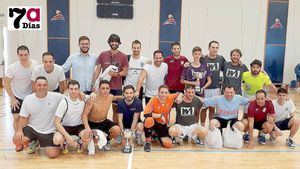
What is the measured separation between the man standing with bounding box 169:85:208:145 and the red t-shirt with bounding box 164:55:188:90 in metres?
0.34

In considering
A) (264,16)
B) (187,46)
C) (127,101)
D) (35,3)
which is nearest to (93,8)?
(35,3)

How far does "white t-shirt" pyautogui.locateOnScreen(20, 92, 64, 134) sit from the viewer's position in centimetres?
432

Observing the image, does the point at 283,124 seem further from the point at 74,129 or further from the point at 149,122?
the point at 74,129

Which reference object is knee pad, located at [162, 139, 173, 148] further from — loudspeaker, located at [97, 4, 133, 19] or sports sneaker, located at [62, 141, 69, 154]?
loudspeaker, located at [97, 4, 133, 19]

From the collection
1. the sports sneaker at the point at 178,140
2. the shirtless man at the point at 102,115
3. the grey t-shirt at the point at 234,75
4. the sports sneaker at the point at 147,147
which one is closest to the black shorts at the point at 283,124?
the grey t-shirt at the point at 234,75

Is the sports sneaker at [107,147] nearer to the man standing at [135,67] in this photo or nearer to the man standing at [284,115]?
the man standing at [135,67]

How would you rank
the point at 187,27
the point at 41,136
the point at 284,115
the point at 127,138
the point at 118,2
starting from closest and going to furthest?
the point at 41,136 < the point at 127,138 < the point at 284,115 < the point at 118,2 < the point at 187,27

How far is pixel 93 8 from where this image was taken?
1070 centimetres

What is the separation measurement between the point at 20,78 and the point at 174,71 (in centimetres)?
233

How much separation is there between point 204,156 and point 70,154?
1838 mm

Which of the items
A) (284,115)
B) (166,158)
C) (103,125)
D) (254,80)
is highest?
(254,80)

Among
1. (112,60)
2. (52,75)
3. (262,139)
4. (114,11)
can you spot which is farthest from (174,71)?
(114,11)

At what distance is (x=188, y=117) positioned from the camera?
4.99 m

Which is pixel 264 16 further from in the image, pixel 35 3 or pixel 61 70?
pixel 61 70
